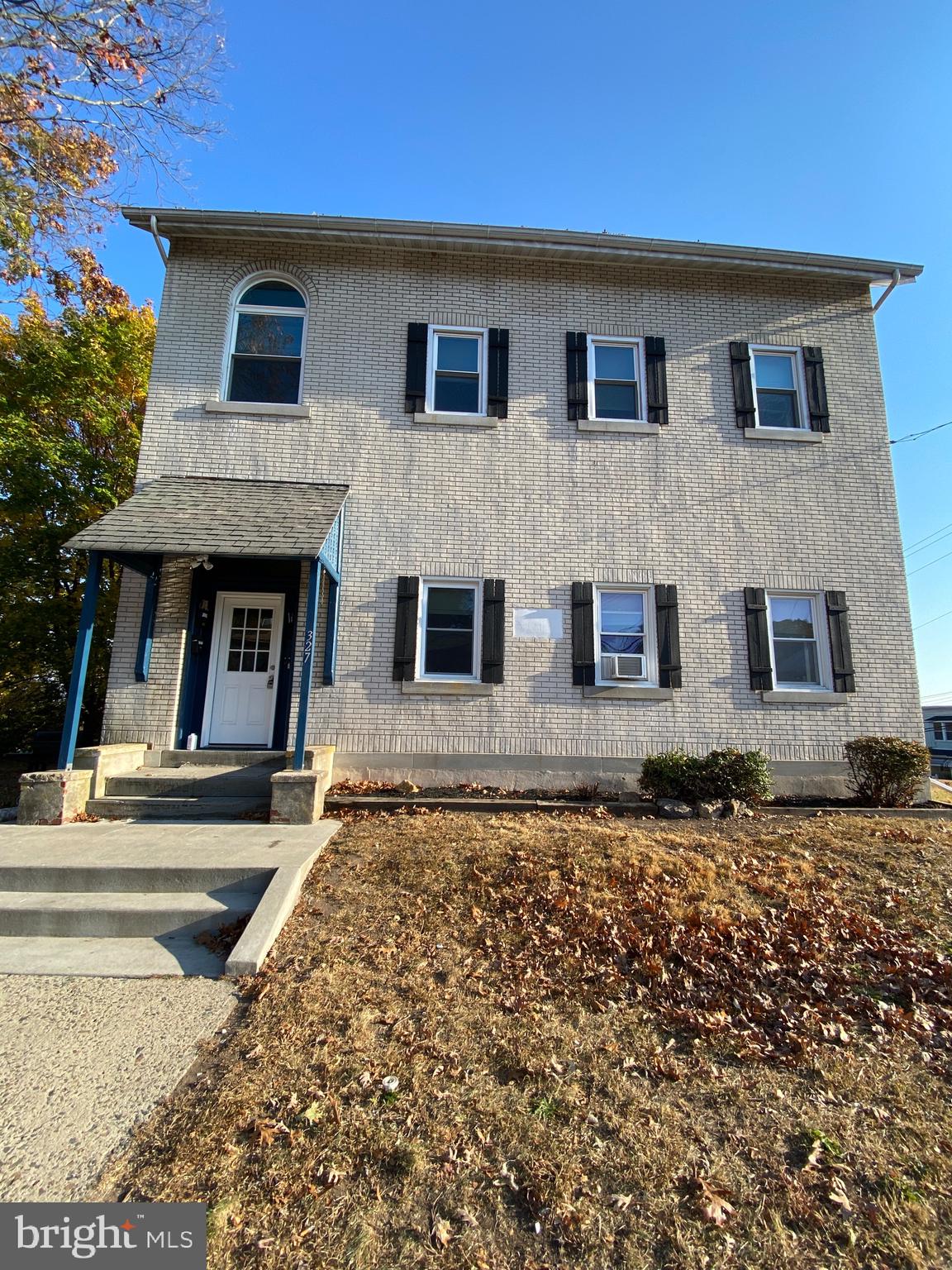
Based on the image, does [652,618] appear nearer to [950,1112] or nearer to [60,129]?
[950,1112]

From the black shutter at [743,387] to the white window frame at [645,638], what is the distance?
3152mm

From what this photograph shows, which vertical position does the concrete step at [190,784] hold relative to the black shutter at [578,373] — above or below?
below

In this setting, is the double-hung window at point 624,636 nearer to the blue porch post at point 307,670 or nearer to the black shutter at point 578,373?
the black shutter at point 578,373

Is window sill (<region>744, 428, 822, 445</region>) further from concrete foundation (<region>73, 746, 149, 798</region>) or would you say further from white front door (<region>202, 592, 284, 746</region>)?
concrete foundation (<region>73, 746, 149, 798</region>)

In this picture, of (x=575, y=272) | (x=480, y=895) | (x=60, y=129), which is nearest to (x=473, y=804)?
(x=480, y=895)

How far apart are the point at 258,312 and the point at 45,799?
7.24m

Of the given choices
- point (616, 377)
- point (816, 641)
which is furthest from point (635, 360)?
point (816, 641)

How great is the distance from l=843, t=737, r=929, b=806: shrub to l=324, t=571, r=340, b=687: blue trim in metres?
7.02

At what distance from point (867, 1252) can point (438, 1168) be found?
1.54 m

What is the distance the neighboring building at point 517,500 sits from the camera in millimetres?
8156

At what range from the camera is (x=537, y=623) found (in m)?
8.41

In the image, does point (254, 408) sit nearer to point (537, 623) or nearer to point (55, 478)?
point (55, 478)

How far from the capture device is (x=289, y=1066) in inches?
115

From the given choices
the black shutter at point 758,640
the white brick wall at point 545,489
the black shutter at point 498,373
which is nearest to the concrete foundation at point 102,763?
the white brick wall at point 545,489
